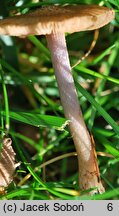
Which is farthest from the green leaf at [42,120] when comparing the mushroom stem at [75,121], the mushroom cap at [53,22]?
the mushroom cap at [53,22]

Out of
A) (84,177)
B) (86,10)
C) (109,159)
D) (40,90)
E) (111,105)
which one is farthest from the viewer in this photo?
(40,90)

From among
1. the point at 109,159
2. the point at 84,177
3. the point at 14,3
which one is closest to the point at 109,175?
the point at 109,159

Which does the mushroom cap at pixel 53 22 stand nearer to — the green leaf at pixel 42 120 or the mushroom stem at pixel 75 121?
the mushroom stem at pixel 75 121

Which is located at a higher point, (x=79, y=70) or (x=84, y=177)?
(x=79, y=70)

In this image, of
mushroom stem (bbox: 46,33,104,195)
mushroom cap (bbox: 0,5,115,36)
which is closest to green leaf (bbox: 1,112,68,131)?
mushroom stem (bbox: 46,33,104,195)

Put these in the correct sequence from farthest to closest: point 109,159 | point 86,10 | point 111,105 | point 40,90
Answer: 1. point 40,90
2. point 111,105
3. point 109,159
4. point 86,10

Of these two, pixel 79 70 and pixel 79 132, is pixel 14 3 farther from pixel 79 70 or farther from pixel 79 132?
pixel 79 132

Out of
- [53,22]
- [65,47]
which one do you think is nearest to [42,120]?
[65,47]

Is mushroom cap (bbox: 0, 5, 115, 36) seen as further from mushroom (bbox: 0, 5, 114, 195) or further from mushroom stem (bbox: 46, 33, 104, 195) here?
mushroom stem (bbox: 46, 33, 104, 195)

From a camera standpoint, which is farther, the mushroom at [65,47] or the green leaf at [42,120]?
the green leaf at [42,120]

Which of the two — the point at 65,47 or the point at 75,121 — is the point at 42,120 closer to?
the point at 75,121
